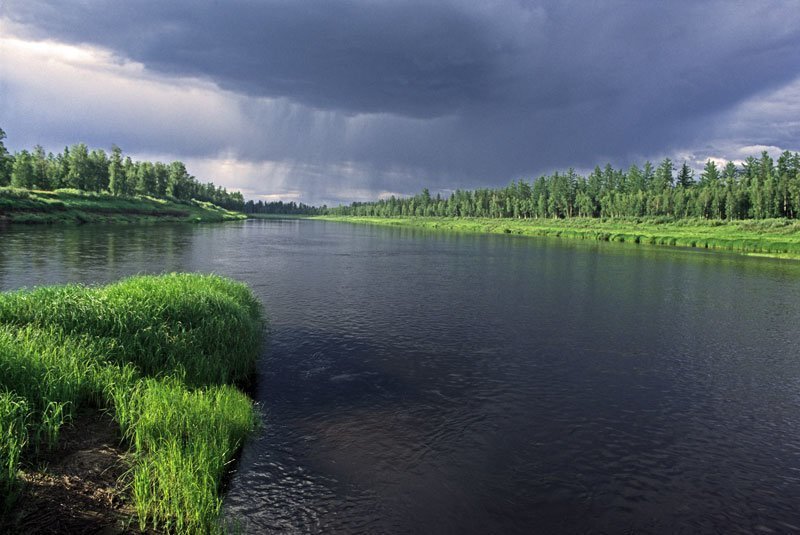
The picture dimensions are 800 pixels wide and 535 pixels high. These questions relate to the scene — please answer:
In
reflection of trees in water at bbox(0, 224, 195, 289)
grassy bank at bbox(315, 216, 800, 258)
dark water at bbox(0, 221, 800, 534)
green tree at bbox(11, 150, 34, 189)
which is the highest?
green tree at bbox(11, 150, 34, 189)

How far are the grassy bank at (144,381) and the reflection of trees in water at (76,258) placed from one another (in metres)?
22.8

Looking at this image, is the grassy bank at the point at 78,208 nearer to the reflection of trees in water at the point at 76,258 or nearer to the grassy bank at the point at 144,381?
the reflection of trees in water at the point at 76,258

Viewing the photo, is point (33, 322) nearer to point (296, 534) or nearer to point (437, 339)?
point (296, 534)

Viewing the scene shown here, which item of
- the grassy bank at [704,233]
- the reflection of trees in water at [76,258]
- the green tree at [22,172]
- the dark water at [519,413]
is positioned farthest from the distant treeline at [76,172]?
the grassy bank at [704,233]

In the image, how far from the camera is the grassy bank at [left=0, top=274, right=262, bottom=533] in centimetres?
991

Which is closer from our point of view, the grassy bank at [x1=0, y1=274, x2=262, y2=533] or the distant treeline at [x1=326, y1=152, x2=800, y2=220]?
the grassy bank at [x1=0, y1=274, x2=262, y2=533]

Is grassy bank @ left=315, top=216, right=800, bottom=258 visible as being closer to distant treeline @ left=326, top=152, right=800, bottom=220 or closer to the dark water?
distant treeline @ left=326, top=152, right=800, bottom=220

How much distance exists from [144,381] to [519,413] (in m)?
13.1

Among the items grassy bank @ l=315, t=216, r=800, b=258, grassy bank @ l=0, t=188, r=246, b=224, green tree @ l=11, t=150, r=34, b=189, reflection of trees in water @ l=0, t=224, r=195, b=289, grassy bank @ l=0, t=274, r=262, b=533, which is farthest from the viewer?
green tree @ l=11, t=150, r=34, b=189

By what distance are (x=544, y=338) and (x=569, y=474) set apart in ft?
47.9

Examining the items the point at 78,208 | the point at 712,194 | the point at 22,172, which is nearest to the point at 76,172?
the point at 22,172

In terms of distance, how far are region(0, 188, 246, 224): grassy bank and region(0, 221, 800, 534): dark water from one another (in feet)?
236

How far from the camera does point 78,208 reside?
11294 centimetres

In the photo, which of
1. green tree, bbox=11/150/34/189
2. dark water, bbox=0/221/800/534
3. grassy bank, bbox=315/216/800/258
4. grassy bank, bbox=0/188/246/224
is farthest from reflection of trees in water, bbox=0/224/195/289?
grassy bank, bbox=315/216/800/258
